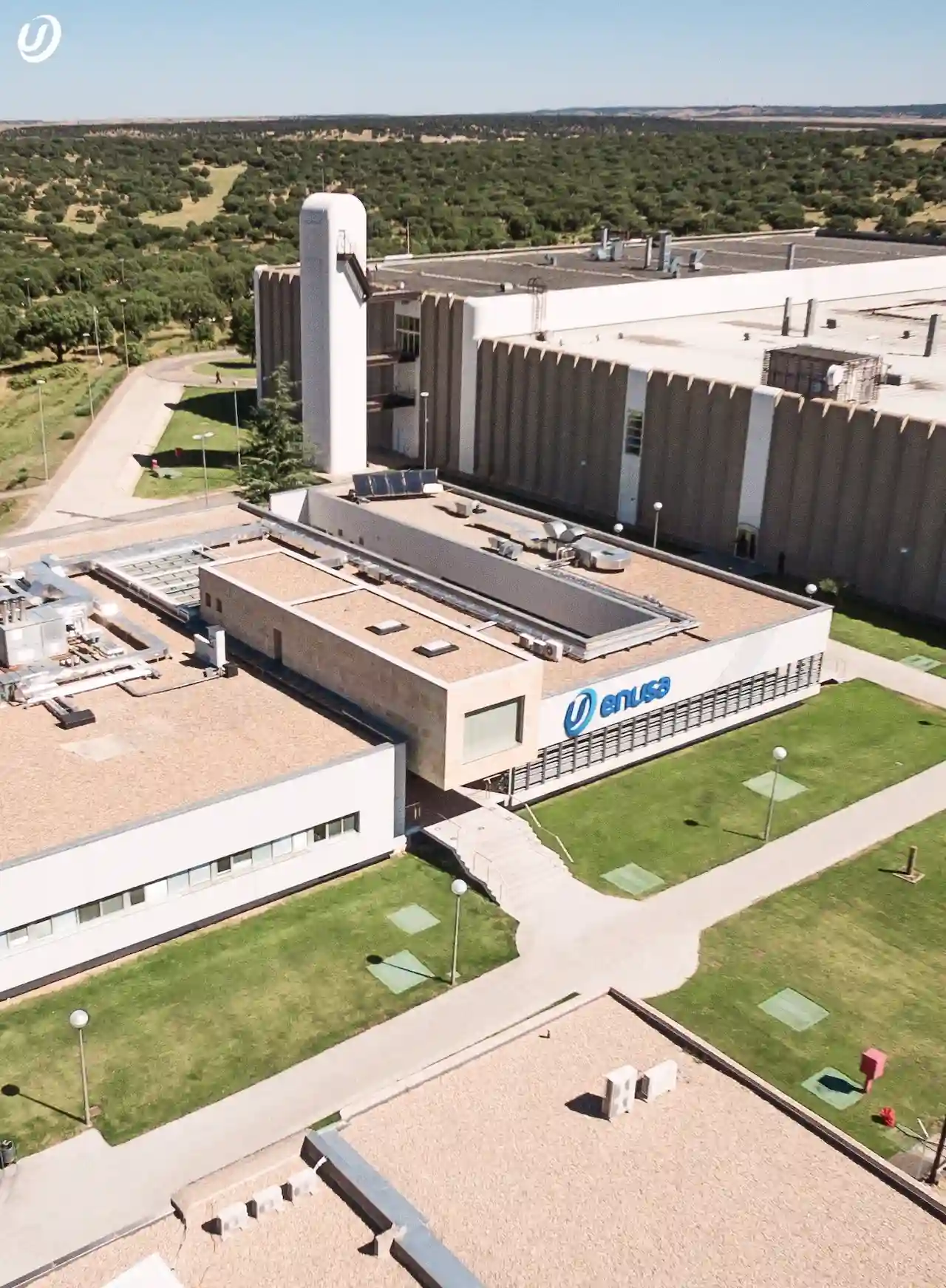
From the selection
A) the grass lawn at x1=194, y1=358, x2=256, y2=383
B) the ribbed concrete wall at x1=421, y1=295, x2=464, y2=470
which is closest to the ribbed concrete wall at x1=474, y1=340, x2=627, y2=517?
the ribbed concrete wall at x1=421, y1=295, x2=464, y2=470

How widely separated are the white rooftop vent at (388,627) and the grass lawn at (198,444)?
1423 inches

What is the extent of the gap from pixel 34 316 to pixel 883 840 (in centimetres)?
9047

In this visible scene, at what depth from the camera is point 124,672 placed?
131ft

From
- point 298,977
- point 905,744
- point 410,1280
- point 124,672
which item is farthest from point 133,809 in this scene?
point 905,744

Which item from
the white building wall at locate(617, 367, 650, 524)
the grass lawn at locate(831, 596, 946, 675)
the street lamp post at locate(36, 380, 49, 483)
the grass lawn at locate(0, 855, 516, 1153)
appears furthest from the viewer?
the street lamp post at locate(36, 380, 49, 483)

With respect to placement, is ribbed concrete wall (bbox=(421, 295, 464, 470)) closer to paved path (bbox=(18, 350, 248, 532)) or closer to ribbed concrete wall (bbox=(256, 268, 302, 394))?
ribbed concrete wall (bbox=(256, 268, 302, 394))

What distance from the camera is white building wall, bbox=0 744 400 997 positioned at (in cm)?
2969

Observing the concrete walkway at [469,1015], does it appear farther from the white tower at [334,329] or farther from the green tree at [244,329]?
the green tree at [244,329]

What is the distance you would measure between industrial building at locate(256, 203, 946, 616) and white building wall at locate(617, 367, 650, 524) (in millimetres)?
97

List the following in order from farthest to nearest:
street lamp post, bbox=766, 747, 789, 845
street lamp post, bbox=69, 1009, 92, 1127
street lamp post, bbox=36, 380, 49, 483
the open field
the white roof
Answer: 1. the open field
2. street lamp post, bbox=36, 380, 49, 483
3. street lamp post, bbox=766, 747, 789, 845
4. street lamp post, bbox=69, 1009, 92, 1127
5. the white roof

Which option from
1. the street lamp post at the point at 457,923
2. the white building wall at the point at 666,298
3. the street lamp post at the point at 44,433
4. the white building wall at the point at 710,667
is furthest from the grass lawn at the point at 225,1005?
the street lamp post at the point at 44,433

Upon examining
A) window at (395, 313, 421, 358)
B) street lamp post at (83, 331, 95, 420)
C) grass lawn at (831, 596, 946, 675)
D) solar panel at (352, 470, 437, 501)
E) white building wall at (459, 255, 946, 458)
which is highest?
white building wall at (459, 255, 946, 458)

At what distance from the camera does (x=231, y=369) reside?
105438 millimetres

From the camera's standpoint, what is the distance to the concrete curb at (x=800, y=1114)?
2008 centimetres
